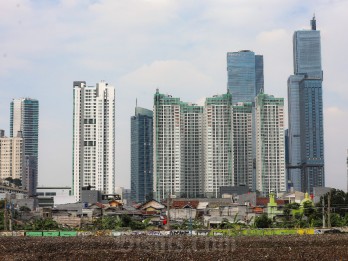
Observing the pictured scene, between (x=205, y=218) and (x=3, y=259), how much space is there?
86.1m

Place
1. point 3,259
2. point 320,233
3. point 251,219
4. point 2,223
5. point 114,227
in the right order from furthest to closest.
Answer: point 251,219, point 2,223, point 114,227, point 320,233, point 3,259

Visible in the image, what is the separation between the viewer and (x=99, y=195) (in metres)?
184

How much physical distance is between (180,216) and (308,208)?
35317 millimetres

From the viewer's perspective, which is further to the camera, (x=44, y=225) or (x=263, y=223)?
(x=263, y=223)

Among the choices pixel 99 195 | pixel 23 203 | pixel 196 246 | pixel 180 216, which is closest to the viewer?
pixel 196 246

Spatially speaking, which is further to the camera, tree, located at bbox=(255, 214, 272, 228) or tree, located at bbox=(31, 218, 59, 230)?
tree, located at bbox=(255, 214, 272, 228)

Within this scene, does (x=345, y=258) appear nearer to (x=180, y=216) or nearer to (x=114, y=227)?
(x=114, y=227)

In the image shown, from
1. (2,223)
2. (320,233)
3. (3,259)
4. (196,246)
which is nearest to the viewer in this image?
(3,259)

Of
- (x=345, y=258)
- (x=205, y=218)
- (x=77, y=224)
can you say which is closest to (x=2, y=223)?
(x=77, y=224)

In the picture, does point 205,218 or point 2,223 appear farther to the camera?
point 205,218

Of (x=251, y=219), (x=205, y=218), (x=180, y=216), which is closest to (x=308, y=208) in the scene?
(x=251, y=219)

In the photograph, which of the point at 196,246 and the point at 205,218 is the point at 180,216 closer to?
the point at 205,218

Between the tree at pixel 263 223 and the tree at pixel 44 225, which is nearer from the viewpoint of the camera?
the tree at pixel 44 225

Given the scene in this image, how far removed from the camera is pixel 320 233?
90.2m
